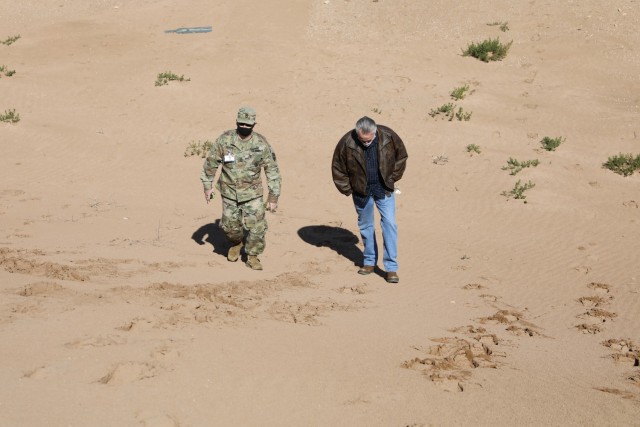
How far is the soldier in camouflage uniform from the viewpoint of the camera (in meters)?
7.78

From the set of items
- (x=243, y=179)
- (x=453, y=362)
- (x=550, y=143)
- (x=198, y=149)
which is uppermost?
(x=243, y=179)

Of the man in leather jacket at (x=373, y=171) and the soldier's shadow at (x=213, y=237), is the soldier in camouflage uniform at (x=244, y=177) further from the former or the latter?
the soldier's shadow at (x=213, y=237)

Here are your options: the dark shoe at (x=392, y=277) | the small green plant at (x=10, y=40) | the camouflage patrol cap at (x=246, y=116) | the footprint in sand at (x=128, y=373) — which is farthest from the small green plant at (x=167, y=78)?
the footprint in sand at (x=128, y=373)

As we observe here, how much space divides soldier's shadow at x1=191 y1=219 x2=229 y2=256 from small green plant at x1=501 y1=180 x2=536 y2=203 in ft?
15.7

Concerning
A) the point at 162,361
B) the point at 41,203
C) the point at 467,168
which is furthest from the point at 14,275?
the point at 467,168

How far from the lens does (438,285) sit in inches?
324

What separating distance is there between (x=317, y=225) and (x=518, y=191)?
11.6 ft

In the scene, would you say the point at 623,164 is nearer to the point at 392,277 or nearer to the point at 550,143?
the point at 550,143

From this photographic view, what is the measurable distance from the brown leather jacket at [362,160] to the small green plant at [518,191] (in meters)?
4.42

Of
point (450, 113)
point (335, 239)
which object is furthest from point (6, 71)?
point (335, 239)

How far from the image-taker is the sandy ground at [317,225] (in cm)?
478

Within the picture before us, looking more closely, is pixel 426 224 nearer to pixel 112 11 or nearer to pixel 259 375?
pixel 259 375

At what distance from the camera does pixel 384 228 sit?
8062 mm

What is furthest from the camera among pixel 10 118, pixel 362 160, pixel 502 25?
pixel 502 25
